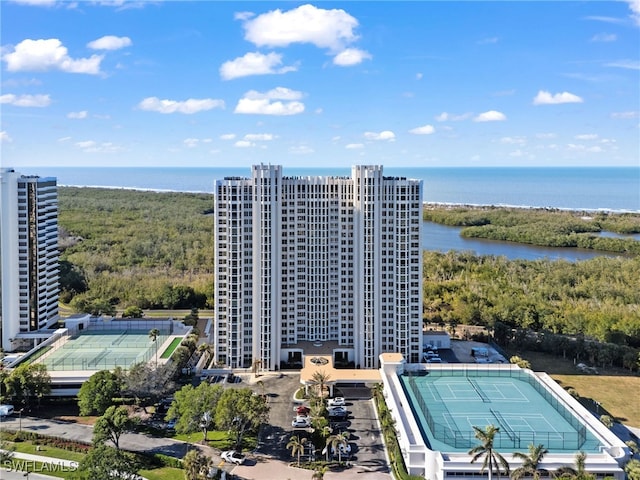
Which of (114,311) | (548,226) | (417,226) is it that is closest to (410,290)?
(417,226)

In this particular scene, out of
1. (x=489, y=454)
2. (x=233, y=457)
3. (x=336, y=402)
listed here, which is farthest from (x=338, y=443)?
(x=489, y=454)

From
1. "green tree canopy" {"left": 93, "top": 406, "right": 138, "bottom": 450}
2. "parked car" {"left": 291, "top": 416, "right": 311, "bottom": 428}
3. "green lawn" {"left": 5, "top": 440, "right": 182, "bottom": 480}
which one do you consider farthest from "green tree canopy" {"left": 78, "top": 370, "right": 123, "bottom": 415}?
"parked car" {"left": 291, "top": 416, "right": 311, "bottom": 428}

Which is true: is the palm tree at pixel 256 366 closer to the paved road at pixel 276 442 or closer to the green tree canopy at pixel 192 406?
the paved road at pixel 276 442

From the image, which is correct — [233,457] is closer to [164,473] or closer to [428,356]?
[164,473]

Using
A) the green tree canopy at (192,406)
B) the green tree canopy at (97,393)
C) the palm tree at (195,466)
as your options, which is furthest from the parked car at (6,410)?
the palm tree at (195,466)

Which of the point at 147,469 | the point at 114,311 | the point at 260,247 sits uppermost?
the point at 260,247

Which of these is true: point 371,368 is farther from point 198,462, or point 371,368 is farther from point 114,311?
point 114,311
